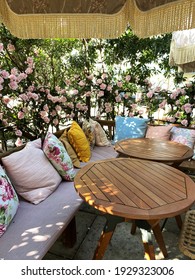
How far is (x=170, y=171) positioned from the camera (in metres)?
1.64

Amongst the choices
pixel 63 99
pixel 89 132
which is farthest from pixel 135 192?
pixel 63 99

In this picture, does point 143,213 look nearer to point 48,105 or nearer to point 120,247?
point 120,247

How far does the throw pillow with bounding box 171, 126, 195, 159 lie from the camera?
2.67 m

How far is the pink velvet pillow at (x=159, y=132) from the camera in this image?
111 inches

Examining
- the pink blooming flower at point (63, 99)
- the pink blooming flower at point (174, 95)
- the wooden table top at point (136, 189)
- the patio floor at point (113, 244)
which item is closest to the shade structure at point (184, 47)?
the pink blooming flower at point (174, 95)

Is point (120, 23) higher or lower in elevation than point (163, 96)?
higher

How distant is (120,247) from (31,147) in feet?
3.90

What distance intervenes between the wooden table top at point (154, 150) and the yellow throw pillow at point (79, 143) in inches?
16.3

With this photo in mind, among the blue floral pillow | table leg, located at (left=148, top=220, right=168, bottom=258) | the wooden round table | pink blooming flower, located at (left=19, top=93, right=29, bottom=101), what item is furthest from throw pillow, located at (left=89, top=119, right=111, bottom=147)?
table leg, located at (left=148, top=220, right=168, bottom=258)

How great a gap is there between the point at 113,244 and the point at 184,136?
168 cm

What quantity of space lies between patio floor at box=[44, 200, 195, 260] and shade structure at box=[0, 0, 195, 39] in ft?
5.55

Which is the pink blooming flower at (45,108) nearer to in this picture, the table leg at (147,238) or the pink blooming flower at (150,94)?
the pink blooming flower at (150,94)

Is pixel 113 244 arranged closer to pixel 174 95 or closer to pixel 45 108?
pixel 45 108
